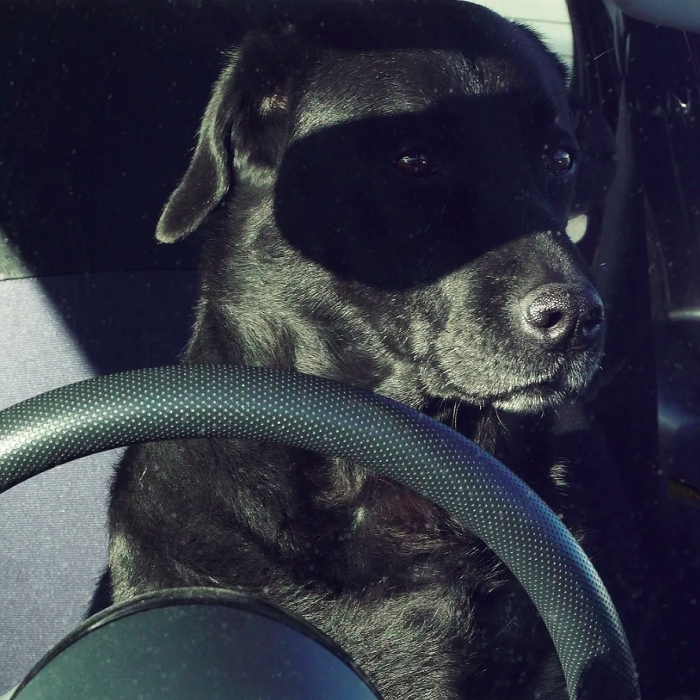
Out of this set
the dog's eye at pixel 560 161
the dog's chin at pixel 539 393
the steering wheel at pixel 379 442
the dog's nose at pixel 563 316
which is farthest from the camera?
the dog's eye at pixel 560 161

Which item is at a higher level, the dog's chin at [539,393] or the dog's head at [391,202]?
the dog's head at [391,202]

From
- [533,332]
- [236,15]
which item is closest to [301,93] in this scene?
[236,15]

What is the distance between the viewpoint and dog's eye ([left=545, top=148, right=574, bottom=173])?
197 centimetres

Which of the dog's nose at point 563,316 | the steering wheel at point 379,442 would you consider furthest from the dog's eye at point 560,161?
the steering wheel at point 379,442

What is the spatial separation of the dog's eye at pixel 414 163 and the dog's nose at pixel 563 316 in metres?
0.35

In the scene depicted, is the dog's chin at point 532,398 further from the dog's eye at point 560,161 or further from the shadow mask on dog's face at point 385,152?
the dog's eye at point 560,161

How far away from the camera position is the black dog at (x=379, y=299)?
1.64 meters

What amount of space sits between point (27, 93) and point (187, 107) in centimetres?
32

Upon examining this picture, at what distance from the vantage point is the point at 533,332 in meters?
1.65

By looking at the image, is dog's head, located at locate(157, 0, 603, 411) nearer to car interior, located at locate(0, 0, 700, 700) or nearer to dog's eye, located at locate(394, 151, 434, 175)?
dog's eye, located at locate(394, 151, 434, 175)

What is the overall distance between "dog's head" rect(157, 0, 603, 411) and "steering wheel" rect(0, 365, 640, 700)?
3.16ft

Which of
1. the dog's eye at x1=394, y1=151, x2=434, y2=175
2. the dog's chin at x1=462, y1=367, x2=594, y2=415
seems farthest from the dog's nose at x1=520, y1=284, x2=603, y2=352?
the dog's eye at x1=394, y1=151, x2=434, y2=175

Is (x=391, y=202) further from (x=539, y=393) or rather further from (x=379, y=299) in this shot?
(x=539, y=393)

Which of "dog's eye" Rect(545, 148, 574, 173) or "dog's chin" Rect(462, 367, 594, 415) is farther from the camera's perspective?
"dog's eye" Rect(545, 148, 574, 173)
